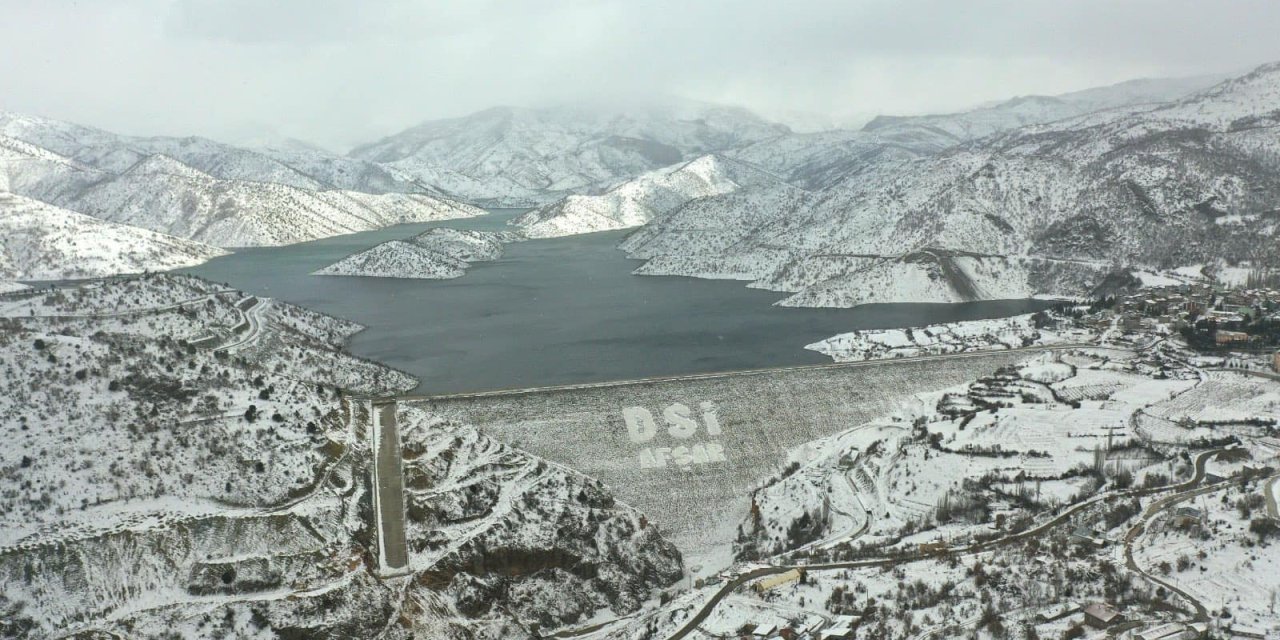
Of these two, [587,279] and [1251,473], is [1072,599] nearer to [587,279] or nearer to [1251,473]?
[1251,473]

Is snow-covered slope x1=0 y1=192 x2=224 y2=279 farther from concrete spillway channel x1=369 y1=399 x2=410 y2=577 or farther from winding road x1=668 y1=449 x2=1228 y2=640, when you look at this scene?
winding road x1=668 y1=449 x2=1228 y2=640

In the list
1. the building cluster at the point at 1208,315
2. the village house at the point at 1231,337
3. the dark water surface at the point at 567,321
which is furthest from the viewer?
the dark water surface at the point at 567,321

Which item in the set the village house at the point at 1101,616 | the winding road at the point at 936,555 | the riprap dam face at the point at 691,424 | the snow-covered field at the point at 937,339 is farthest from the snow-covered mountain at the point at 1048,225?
the village house at the point at 1101,616

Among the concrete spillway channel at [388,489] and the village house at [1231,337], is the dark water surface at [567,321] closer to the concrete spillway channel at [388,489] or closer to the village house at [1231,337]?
the concrete spillway channel at [388,489]

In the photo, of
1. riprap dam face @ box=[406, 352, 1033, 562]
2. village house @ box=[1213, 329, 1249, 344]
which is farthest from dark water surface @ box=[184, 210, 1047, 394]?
village house @ box=[1213, 329, 1249, 344]

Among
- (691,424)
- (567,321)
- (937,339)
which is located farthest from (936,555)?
(567,321)

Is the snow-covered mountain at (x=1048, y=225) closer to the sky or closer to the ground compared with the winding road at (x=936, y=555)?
closer to the sky
